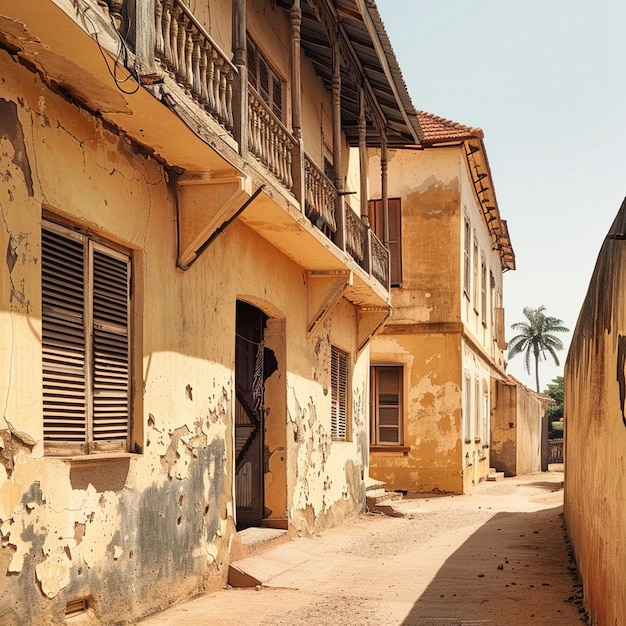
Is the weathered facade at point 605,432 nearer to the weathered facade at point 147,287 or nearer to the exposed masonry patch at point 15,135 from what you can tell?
the weathered facade at point 147,287

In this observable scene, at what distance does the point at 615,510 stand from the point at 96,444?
3.67m

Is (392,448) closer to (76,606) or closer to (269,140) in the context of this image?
(269,140)

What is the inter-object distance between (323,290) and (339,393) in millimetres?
2871

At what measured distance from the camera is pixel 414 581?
917cm

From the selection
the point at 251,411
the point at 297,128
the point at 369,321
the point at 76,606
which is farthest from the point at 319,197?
the point at 76,606

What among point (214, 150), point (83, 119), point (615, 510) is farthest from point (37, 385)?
point (615, 510)

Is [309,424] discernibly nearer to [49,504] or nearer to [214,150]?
[214,150]

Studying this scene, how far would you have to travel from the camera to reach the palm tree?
3061 inches

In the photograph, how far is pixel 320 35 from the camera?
40.3 ft

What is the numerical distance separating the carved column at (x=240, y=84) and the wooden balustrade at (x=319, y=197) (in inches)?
90.6

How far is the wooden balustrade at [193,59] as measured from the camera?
6762 millimetres

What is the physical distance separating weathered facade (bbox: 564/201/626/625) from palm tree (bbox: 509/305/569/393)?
71494 mm

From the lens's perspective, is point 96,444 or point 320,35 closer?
point 96,444

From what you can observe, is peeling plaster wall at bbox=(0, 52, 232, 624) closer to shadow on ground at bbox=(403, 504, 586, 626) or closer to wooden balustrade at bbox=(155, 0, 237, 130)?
wooden balustrade at bbox=(155, 0, 237, 130)
